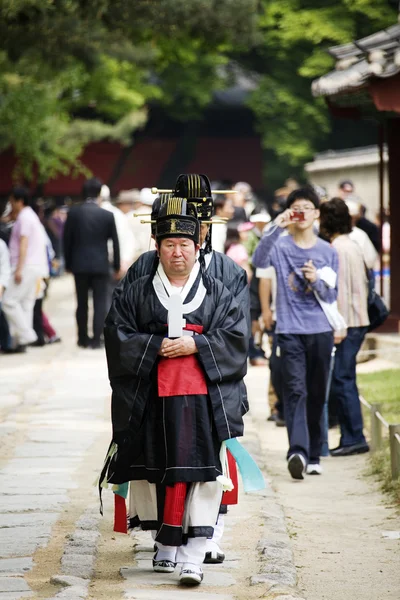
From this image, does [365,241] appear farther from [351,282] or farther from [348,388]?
[348,388]

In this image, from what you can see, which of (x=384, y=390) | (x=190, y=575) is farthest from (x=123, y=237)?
(x=190, y=575)

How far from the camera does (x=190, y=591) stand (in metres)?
5.52

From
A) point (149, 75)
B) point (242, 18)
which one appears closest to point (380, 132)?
point (242, 18)

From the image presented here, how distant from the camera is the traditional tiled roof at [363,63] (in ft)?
36.3

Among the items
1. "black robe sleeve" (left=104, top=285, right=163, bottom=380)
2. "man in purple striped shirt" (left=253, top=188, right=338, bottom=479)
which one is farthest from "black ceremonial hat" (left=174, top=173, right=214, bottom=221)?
"man in purple striped shirt" (left=253, top=188, right=338, bottom=479)

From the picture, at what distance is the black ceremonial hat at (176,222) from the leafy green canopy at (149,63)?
8995 millimetres

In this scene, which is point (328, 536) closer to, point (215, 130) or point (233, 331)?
point (233, 331)

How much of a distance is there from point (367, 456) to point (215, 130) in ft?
138

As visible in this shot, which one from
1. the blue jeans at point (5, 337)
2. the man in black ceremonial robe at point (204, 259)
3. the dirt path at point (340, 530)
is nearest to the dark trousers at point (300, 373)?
the dirt path at point (340, 530)

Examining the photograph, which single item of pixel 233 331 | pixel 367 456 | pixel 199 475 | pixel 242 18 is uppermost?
pixel 242 18

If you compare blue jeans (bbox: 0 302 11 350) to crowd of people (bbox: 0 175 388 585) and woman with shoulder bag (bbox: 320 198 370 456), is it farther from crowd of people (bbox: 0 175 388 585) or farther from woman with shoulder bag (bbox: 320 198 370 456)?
crowd of people (bbox: 0 175 388 585)

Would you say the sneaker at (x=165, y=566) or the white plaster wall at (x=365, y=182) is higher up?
the white plaster wall at (x=365, y=182)

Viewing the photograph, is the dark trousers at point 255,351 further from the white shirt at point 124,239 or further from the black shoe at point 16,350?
the black shoe at point 16,350

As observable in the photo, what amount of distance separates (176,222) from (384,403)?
18.0 ft
